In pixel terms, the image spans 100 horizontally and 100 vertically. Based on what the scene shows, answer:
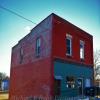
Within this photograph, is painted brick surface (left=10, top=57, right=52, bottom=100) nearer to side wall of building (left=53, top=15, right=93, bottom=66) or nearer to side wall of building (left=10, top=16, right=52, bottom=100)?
side wall of building (left=10, top=16, right=52, bottom=100)

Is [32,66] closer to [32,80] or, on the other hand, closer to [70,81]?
[32,80]

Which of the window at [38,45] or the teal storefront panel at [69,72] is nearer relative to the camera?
the teal storefront panel at [69,72]

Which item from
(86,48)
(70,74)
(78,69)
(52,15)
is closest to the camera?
(52,15)

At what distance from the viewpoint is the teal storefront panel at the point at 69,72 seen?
56.9ft

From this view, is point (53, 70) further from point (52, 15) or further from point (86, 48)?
point (86, 48)

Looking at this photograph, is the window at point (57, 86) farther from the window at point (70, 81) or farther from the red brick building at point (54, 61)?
the window at point (70, 81)

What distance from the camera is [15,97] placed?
2430 centimetres

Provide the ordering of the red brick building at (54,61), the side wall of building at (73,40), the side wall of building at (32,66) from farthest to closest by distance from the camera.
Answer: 1. the side wall of building at (73,40)
2. the side wall of building at (32,66)
3. the red brick building at (54,61)

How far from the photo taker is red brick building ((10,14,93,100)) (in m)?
17.1

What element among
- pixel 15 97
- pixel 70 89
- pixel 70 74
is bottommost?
pixel 15 97

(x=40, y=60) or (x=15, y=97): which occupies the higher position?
(x=40, y=60)

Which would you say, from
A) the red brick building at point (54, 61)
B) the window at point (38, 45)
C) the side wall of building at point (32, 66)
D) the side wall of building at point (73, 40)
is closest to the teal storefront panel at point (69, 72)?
the red brick building at point (54, 61)

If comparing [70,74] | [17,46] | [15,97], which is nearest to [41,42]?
[70,74]

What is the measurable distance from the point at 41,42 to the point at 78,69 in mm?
5291
